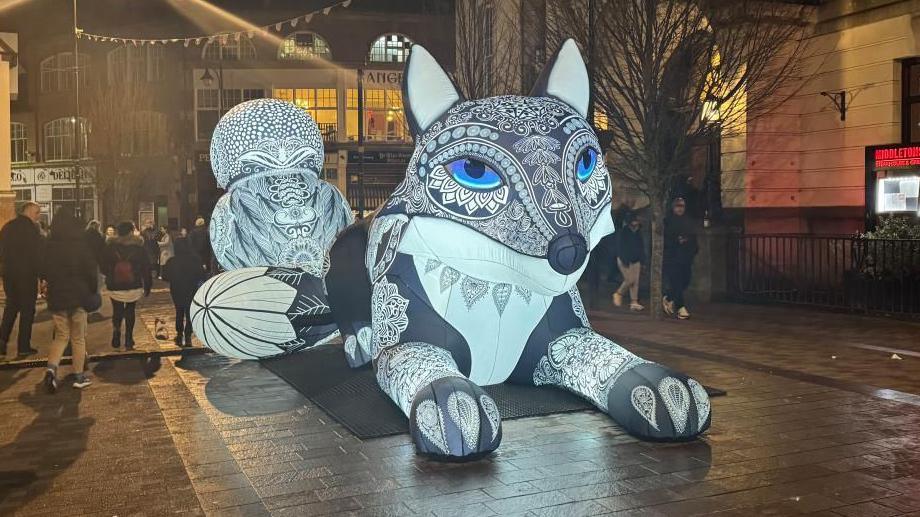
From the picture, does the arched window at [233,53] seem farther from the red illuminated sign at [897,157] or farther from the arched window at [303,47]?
the red illuminated sign at [897,157]

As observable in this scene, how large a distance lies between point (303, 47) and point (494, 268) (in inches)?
1496

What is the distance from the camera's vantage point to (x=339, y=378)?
805 centimetres

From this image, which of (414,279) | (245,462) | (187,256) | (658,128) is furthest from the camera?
(658,128)

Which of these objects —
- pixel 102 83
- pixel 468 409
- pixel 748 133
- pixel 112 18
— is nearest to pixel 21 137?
pixel 102 83

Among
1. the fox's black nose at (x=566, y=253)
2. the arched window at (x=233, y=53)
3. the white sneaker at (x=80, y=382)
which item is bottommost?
the white sneaker at (x=80, y=382)

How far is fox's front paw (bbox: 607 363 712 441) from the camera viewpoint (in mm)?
5652

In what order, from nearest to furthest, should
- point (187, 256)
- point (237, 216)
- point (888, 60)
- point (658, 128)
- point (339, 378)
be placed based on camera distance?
1. point (339, 378)
2. point (237, 216)
3. point (187, 256)
4. point (658, 128)
5. point (888, 60)

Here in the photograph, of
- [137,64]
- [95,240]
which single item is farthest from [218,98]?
[95,240]

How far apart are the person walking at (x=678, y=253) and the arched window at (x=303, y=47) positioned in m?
31.1

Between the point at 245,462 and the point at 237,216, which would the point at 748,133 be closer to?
the point at 237,216

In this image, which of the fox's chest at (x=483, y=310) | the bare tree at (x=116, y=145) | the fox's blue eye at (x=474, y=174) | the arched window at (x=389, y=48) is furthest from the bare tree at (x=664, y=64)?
the bare tree at (x=116, y=145)

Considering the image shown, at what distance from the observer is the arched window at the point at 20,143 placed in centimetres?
4856

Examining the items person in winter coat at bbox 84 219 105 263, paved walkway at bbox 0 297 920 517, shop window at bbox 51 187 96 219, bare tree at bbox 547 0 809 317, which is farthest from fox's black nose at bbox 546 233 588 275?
shop window at bbox 51 187 96 219

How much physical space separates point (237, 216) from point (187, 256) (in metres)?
2.08
